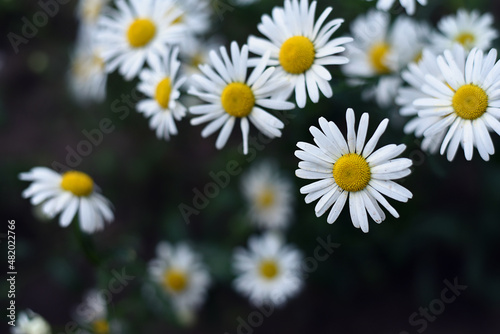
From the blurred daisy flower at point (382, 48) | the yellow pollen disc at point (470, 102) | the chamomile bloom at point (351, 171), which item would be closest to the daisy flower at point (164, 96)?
the chamomile bloom at point (351, 171)

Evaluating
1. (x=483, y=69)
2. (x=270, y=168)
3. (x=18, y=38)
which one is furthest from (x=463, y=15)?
(x=18, y=38)

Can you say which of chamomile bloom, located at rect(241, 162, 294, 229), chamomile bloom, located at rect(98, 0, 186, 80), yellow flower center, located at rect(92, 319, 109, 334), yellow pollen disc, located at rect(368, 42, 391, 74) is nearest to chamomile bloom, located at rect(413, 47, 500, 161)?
yellow pollen disc, located at rect(368, 42, 391, 74)

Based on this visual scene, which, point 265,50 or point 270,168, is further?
point 270,168

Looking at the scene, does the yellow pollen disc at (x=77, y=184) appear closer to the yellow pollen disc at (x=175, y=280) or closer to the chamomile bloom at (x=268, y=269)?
the yellow pollen disc at (x=175, y=280)

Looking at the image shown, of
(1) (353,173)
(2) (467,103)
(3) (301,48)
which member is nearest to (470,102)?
(2) (467,103)

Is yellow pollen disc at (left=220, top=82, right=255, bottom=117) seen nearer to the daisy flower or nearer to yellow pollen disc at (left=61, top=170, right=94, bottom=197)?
the daisy flower

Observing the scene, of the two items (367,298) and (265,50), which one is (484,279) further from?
(265,50)
